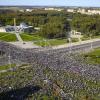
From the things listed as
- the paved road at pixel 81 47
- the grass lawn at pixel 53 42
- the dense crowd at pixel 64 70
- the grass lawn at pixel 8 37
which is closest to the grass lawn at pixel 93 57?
the dense crowd at pixel 64 70

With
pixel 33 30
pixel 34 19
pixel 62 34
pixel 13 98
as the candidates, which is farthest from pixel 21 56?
pixel 34 19

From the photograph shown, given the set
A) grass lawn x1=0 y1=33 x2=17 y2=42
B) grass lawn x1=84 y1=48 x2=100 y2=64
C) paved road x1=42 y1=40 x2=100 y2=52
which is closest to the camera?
grass lawn x1=84 y1=48 x2=100 y2=64

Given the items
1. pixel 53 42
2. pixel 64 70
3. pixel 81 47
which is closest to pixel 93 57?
pixel 64 70

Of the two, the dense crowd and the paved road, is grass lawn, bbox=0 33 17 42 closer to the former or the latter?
the dense crowd

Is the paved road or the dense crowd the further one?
the paved road

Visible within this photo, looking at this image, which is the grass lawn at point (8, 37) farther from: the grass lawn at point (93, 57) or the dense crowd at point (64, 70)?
the grass lawn at point (93, 57)

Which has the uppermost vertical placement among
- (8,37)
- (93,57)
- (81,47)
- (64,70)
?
(64,70)

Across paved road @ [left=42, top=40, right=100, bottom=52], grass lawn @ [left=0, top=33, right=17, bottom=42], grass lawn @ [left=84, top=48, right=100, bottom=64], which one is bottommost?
grass lawn @ [left=0, top=33, right=17, bottom=42]

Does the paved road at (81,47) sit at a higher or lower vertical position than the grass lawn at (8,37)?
higher

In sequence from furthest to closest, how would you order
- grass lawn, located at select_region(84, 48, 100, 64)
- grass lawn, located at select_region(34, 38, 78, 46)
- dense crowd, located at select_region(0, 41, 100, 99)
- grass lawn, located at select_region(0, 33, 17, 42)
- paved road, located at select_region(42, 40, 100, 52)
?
grass lawn, located at select_region(0, 33, 17, 42) < grass lawn, located at select_region(34, 38, 78, 46) < paved road, located at select_region(42, 40, 100, 52) < grass lawn, located at select_region(84, 48, 100, 64) < dense crowd, located at select_region(0, 41, 100, 99)

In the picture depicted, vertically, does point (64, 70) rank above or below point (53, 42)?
above

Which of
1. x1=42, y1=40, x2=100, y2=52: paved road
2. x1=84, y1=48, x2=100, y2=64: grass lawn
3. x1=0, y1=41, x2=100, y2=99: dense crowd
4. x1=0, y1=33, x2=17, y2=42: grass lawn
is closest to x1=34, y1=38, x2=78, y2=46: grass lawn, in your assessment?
x1=42, y1=40, x2=100, y2=52: paved road

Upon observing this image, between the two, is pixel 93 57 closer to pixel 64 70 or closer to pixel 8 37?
pixel 64 70
